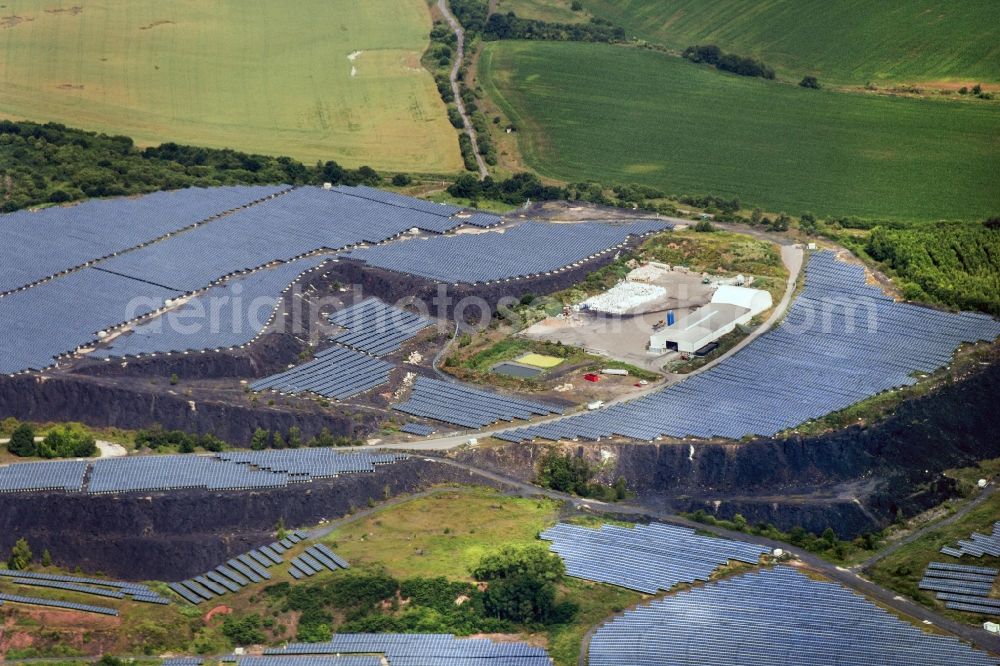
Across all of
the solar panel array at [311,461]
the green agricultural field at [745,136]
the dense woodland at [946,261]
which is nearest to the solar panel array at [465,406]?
the solar panel array at [311,461]

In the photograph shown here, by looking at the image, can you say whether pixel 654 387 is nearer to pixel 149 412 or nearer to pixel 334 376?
pixel 334 376

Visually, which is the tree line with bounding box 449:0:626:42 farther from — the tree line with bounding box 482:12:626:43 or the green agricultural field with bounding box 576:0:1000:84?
the green agricultural field with bounding box 576:0:1000:84

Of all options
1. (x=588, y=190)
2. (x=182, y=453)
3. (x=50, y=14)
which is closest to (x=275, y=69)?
(x=50, y=14)

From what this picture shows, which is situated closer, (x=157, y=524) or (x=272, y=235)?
(x=157, y=524)

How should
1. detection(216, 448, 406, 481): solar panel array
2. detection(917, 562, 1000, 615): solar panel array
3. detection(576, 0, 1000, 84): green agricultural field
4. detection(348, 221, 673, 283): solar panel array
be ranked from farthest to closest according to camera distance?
1. detection(576, 0, 1000, 84): green agricultural field
2. detection(348, 221, 673, 283): solar panel array
3. detection(216, 448, 406, 481): solar panel array
4. detection(917, 562, 1000, 615): solar panel array

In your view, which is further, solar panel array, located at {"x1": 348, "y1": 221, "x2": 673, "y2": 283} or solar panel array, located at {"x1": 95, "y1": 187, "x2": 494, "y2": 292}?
solar panel array, located at {"x1": 348, "y1": 221, "x2": 673, "y2": 283}

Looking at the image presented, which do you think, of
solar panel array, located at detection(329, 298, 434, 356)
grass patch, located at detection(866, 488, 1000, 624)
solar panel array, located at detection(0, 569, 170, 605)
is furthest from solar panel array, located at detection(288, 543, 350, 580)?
grass patch, located at detection(866, 488, 1000, 624)

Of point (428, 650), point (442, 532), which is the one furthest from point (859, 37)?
point (428, 650)
